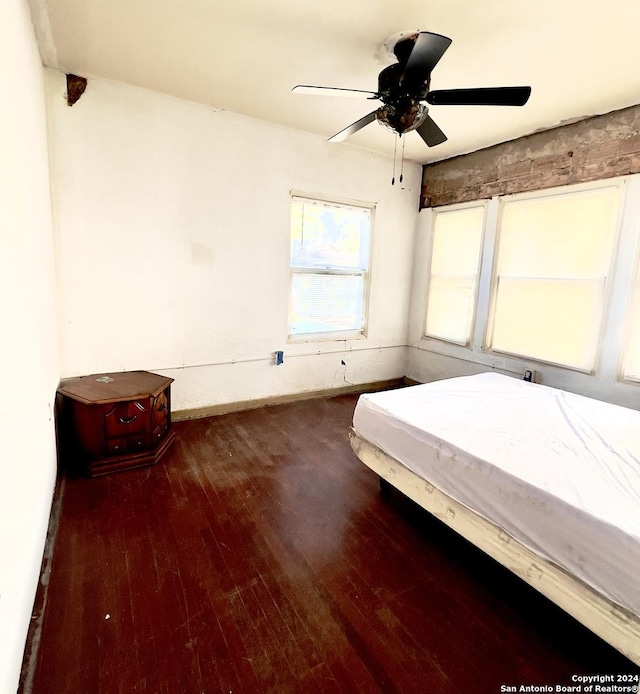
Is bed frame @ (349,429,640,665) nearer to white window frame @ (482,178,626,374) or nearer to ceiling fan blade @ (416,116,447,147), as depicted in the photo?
ceiling fan blade @ (416,116,447,147)

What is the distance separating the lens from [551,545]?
1.44m

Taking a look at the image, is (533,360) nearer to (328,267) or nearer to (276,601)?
(328,267)

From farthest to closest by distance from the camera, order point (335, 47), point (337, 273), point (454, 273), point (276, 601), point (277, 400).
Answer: point (454, 273) < point (337, 273) < point (277, 400) < point (335, 47) < point (276, 601)

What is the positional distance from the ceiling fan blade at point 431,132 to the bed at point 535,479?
1753mm

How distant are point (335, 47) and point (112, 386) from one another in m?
2.75

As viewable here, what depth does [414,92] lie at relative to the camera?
82.5 inches

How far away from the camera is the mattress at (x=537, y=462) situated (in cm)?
133

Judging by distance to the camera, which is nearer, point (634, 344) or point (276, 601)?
point (276, 601)

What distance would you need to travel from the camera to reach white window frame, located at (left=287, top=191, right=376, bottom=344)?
3.92m

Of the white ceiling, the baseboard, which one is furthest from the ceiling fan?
the baseboard

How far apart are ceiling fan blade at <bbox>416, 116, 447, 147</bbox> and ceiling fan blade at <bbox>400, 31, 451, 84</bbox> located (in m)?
0.33

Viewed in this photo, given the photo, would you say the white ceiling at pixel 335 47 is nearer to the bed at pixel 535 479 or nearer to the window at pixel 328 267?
the window at pixel 328 267

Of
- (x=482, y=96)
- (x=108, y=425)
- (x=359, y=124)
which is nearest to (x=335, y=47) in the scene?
(x=359, y=124)

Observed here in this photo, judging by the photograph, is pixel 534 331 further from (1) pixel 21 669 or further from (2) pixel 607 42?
(1) pixel 21 669
